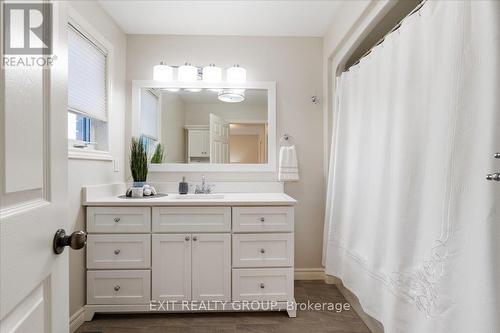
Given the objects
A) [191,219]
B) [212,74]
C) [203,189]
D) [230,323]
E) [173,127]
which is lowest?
[230,323]

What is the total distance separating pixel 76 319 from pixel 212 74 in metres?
2.18

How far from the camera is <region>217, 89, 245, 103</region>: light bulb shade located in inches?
100

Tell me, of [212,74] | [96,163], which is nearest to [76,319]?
[96,163]

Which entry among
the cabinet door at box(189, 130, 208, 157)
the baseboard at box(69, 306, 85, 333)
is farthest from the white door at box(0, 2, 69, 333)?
the cabinet door at box(189, 130, 208, 157)

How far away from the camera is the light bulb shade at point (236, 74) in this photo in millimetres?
2486

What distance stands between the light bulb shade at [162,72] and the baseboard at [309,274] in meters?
2.21

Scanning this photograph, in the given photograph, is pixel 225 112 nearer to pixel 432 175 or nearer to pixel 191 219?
pixel 191 219

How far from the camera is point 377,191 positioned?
157 centimetres

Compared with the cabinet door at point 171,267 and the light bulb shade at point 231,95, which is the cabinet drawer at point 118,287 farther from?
the light bulb shade at point 231,95

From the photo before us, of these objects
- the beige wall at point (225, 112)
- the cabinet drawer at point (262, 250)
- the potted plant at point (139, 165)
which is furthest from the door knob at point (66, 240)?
the beige wall at point (225, 112)

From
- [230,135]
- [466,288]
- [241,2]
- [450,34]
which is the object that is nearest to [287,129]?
[230,135]

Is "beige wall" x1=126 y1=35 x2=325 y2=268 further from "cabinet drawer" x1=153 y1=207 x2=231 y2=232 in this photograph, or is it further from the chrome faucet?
"cabinet drawer" x1=153 y1=207 x2=231 y2=232

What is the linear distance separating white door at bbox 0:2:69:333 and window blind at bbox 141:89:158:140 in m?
1.85

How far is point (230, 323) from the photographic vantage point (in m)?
1.86
